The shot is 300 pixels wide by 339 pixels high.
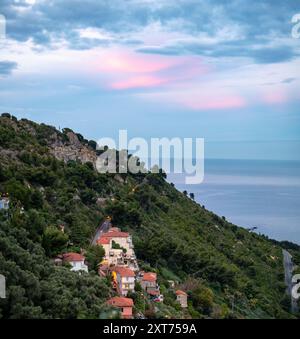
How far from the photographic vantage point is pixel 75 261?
17.1 metres

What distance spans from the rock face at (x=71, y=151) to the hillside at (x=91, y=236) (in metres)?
0.13

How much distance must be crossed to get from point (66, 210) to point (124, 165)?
805 inches

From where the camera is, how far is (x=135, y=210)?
92.5 feet

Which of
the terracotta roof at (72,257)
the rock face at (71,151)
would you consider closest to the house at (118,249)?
the terracotta roof at (72,257)

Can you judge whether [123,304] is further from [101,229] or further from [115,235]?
[101,229]

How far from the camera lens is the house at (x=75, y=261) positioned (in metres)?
16.9

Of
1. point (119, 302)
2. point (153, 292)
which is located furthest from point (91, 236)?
point (119, 302)

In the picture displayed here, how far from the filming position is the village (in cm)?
1500

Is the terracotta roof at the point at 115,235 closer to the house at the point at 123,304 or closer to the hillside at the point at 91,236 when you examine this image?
the hillside at the point at 91,236

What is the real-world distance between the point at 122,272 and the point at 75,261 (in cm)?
175

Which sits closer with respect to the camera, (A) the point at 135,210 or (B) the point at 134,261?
(B) the point at 134,261

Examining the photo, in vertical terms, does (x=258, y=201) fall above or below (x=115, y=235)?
below
